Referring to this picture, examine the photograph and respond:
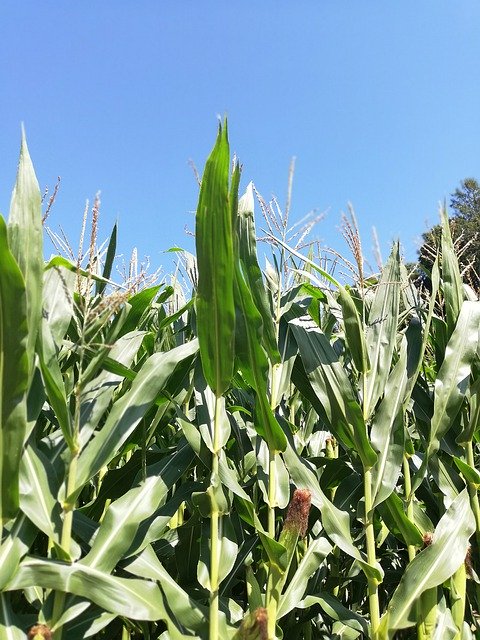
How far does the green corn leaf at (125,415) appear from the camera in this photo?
5.05 feet

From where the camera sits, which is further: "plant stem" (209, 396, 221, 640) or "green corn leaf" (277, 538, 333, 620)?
"green corn leaf" (277, 538, 333, 620)

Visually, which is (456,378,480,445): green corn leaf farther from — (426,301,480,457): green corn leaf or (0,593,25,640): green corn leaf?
(0,593,25,640): green corn leaf

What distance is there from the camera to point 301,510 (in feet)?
5.38

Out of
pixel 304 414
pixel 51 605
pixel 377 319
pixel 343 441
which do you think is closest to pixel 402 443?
pixel 343 441

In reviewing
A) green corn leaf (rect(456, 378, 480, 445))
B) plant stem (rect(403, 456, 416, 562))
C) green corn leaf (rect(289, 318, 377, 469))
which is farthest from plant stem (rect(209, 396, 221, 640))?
green corn leaf (rect(456, 378, 480, 445))

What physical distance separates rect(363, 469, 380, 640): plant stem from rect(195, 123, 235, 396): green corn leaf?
622 millimetres

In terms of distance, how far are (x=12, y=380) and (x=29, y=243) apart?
0.33 m

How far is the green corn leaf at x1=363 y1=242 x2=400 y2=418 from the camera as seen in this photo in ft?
6.68

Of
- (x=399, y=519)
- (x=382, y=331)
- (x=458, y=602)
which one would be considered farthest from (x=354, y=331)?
(x=458, y=602)

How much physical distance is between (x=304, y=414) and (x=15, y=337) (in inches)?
73.9

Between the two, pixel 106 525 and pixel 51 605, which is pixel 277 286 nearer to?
pixel 106 525

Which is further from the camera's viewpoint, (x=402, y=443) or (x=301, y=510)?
(x=402, y=443)

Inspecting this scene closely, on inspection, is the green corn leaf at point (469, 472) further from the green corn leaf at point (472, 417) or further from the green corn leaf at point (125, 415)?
the green corn leaf at point (125, 415)

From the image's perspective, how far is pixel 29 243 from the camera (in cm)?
138
